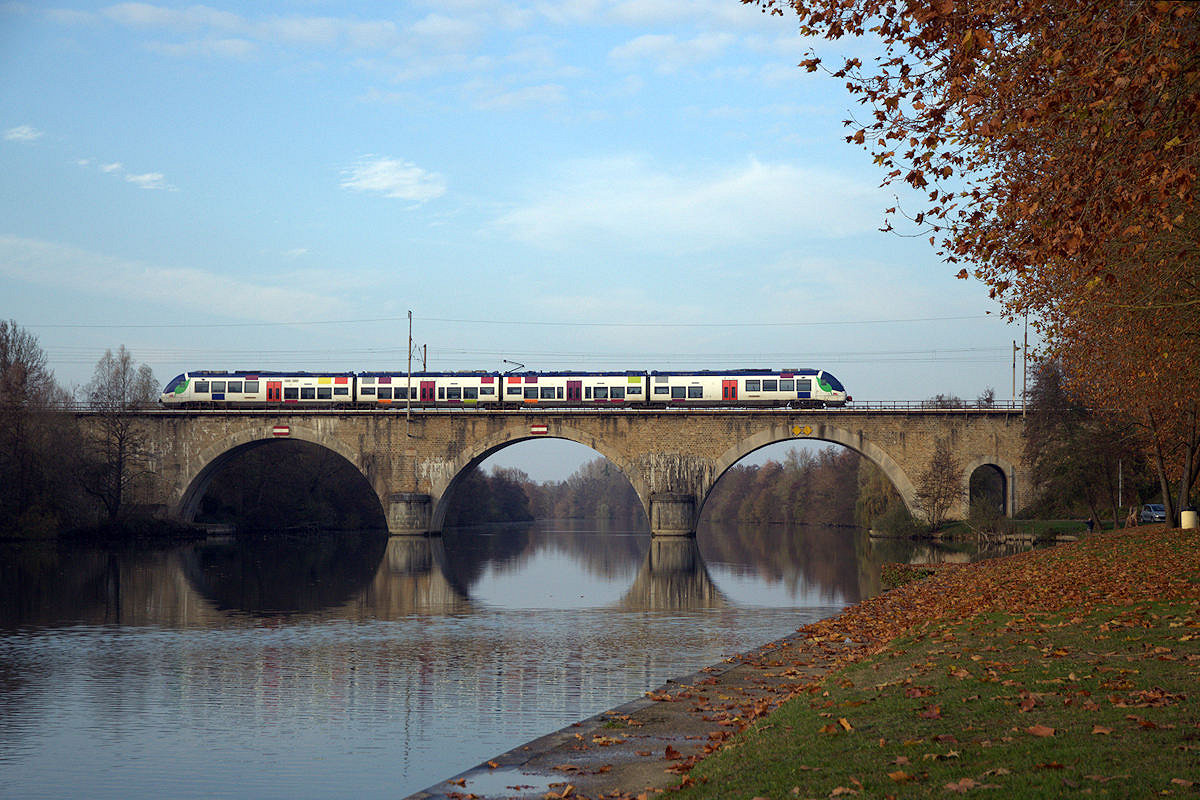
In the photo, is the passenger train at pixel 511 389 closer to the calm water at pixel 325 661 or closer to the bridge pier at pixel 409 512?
the bridge pier at pixel 409 512

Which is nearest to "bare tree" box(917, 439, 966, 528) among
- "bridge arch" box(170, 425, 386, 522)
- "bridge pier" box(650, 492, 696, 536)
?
"bridge pier" box(650, 492, 696, 536)

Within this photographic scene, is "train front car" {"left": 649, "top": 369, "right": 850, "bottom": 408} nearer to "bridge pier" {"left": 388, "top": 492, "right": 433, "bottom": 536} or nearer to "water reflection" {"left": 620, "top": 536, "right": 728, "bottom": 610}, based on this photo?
"water reflection" {"left": 620, "top": 536, "right": 728, "bottom": 610}

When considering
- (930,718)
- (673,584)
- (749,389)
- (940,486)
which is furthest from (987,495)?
(930,718)

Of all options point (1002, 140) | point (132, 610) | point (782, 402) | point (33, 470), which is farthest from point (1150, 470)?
point (33, 470)

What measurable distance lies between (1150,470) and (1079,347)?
1001 inches

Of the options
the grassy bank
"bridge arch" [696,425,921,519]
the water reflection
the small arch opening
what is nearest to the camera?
the grassy bank

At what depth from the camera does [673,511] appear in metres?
58.6

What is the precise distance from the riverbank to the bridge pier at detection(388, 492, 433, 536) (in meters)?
46.1

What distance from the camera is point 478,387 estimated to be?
61.5 metres

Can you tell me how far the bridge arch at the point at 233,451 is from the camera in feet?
200

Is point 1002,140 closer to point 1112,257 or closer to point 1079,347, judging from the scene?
point 1112,257

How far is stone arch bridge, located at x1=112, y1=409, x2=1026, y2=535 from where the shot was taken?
58281 millimetres

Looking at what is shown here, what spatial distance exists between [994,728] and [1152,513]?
1964 inches

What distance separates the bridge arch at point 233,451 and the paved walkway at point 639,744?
50.2 meters
